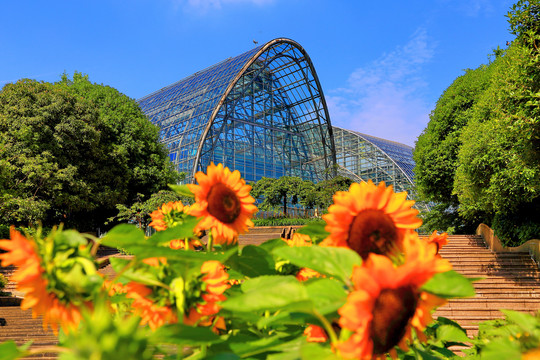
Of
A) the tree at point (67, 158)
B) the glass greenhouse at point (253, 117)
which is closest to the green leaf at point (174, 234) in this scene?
the tree at point (67, 158)

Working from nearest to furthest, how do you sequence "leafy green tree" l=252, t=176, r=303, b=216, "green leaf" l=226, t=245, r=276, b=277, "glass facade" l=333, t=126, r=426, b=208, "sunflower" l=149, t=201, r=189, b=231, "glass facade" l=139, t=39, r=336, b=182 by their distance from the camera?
"green leaf" l=226, t=245, r=276, b=277, "sunflower" l=149, t=201, r=189, b=231, "leafy green tree" l=252, t=176, r=303, b=216, "glass facade" l=139, t=39, r=336, b=182, "glass facade" l=333, t=126, r=426, b=208

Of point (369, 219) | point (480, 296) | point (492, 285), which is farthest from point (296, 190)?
point (369, 219)

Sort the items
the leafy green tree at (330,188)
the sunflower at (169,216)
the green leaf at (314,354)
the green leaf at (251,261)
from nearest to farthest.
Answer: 1. the green leaf at (314,354)
2. the green leaf at (251,261)
3. the sunflower at (169,216)
4. the leafy green tree at (330,188)

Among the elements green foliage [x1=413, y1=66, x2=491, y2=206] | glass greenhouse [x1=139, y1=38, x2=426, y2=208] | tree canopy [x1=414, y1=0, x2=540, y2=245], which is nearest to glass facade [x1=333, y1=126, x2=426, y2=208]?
glass greenhouse [x1=139, y1=38, x2=426, y2=208]

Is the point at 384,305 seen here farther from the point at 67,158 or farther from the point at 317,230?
the point at 67,158

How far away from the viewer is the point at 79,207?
15.8 meters

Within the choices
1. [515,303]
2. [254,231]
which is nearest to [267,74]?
[254,231]

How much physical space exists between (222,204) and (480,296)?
9.21 m

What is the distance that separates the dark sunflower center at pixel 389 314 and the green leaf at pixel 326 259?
0.21 feet

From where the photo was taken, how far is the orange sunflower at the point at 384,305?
0.47m

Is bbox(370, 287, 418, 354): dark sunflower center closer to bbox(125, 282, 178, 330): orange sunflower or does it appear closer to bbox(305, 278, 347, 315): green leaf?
bbox(305, 278, 347, 315): green leaf

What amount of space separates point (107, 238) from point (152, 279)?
110 millimetres

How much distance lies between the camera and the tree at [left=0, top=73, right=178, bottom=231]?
559 inches

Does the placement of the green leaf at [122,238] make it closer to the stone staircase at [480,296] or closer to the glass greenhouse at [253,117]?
the stone staircase at [480,296]
